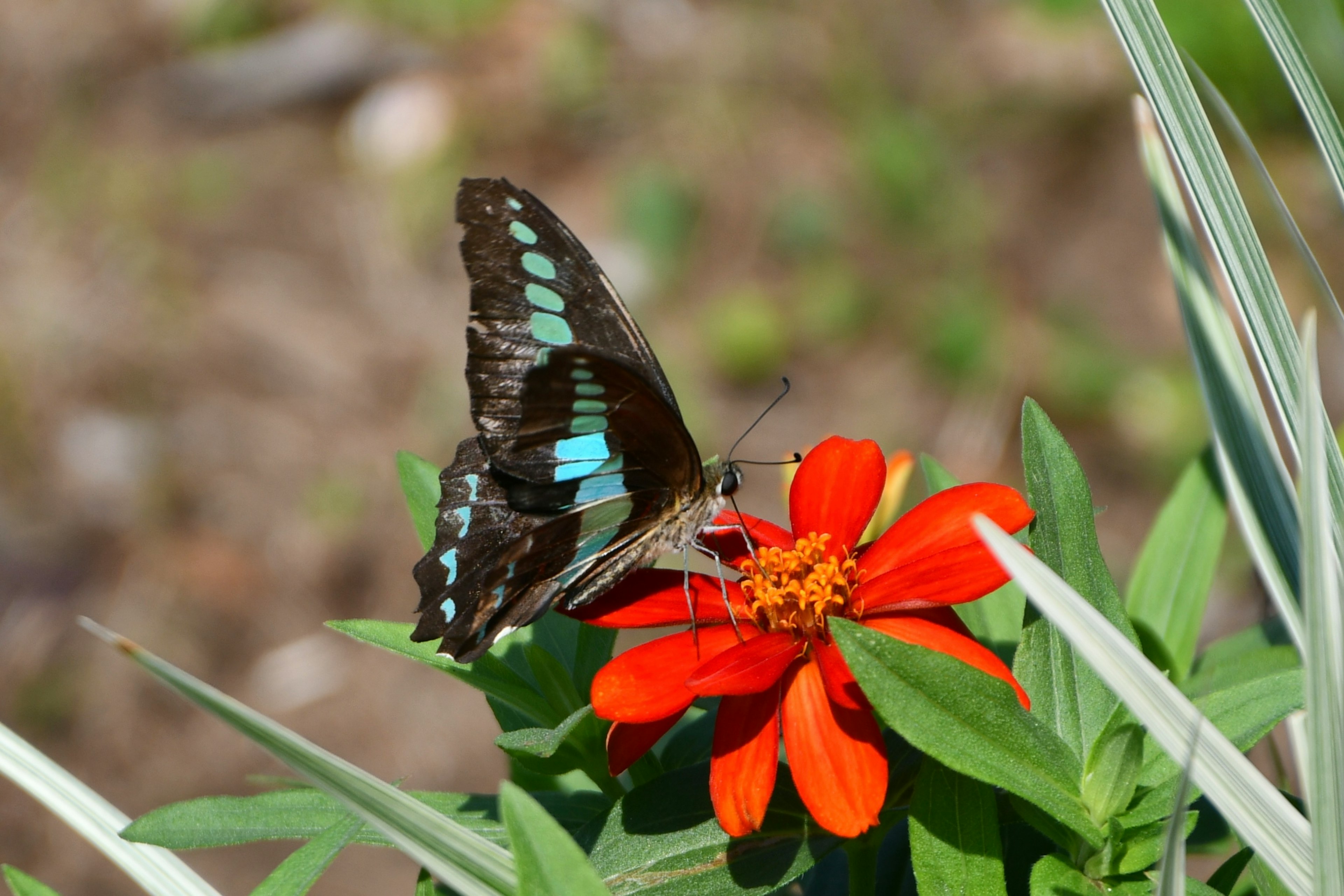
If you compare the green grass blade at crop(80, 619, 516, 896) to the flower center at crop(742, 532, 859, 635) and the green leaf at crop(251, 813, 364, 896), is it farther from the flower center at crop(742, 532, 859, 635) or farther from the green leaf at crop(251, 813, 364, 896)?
the flower center at crop(742, 532, 859, 635)

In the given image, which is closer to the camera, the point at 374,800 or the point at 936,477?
the point at 374,800

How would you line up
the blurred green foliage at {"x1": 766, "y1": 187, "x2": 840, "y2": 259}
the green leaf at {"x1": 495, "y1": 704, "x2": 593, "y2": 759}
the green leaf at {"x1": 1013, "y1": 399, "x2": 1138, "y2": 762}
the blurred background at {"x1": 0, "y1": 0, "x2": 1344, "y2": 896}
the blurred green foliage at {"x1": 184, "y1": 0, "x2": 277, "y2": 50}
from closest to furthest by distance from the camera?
the green leaf at {"x1": 495, "y1": 704, "x2": 593, "y2": 759} < the green leaf at {"x1": 1013, "y1": 399, "x2": 1138, "y2": 762} < the blurred background at {"x1": 0, "y1": 0, "x2": 1344, "y2": 896} < the blurred green foliage at {"x1": 766, "y1": 187, "x2": 840, "y2": 259} < the blurred green foliage at {"x1": 184, "y1": 0, "x2": 277, "y2": 50}

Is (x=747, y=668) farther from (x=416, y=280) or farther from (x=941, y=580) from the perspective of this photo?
(x=416, y=280)

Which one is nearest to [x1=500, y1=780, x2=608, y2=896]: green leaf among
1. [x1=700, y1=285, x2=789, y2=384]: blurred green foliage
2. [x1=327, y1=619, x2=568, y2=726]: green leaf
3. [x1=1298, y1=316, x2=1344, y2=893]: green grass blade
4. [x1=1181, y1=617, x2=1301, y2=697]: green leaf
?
[x1=327, y1=619, x2=568, y2=726]: green leaf

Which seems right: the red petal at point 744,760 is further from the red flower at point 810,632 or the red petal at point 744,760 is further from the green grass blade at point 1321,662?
the green grass blade at point 1321,662

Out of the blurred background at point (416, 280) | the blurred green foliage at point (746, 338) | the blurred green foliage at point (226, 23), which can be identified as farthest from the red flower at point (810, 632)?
the blurred green foliage at point (226, 23)

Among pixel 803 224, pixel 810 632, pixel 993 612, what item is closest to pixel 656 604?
pixel 810 632

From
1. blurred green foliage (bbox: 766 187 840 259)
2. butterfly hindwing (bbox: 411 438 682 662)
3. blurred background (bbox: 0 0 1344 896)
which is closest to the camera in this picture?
butterfly hindwing (bbox: 411 438 682 662)
